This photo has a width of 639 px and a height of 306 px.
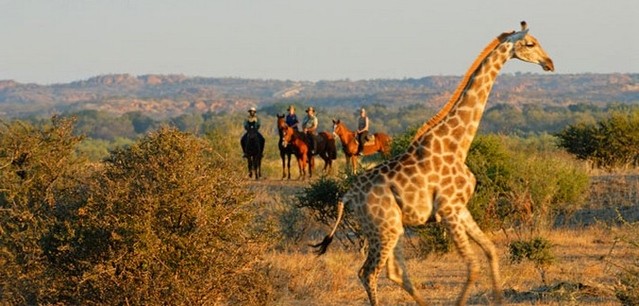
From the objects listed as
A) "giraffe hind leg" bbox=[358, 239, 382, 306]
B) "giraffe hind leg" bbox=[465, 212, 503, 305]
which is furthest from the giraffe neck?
"giraffe hind leg" bbox=[358, 239, 382, 306]

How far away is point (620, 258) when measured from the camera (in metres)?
14.8

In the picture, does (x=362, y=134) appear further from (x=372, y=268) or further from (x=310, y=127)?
(x=372, y=268)

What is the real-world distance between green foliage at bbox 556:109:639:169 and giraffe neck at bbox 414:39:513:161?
1647 cm

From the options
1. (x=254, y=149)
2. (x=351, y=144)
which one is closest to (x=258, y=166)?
(x=254, y=149)

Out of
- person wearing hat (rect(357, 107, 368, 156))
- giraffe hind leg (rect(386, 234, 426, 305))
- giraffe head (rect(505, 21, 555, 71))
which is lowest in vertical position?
person wearing hat (rect(357, 107, 368, 156))

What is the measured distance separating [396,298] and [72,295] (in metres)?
3.66

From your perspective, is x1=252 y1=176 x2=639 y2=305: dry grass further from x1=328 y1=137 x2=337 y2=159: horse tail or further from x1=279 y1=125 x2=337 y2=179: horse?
x1=328 y1=137 x2=337 y2=159: horse tail

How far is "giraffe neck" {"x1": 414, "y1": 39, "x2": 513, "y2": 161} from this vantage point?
965 centimetres

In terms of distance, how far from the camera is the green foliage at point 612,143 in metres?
25.9

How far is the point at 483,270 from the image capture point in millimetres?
13406

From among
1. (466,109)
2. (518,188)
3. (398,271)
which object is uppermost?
(466,109)

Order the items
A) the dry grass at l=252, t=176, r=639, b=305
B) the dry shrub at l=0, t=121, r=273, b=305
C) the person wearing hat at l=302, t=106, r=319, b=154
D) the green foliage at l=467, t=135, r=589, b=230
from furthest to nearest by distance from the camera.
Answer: the person wearing hat at l=302, t=106, r=319, b=154 < the green foliage at l=467, t=135, r=589, b=230 < the dry grass at l=252, t=176, r=639, b=305 < the dry shrub at l=0, t=121, r=273, b=305

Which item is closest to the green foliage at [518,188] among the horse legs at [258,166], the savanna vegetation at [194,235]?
the savanna vegetation at [194,235]

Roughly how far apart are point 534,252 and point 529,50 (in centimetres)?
454
